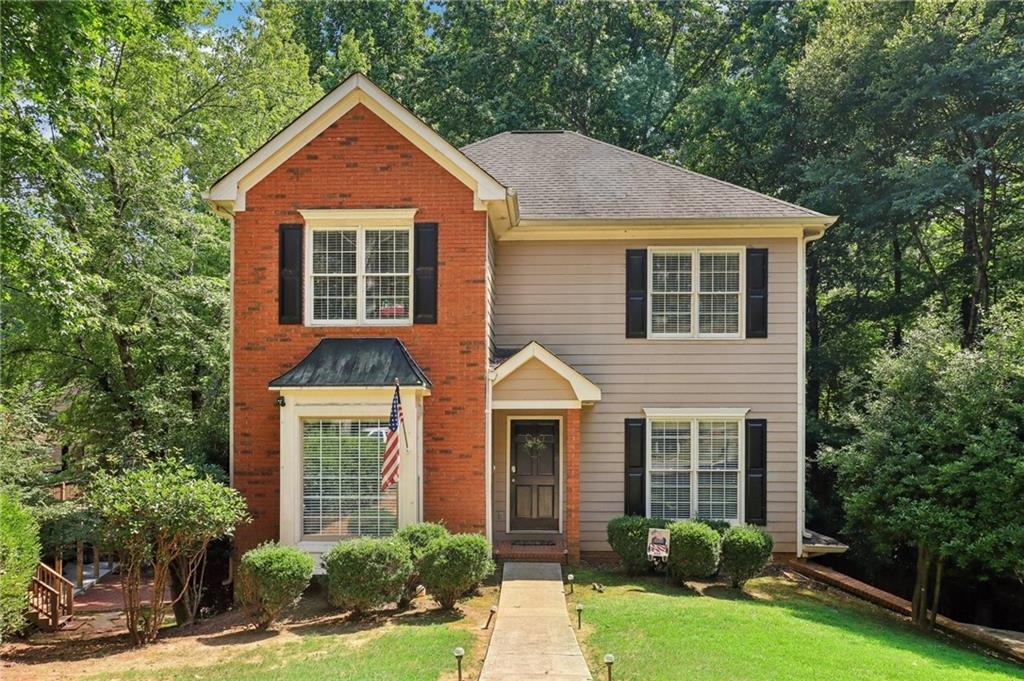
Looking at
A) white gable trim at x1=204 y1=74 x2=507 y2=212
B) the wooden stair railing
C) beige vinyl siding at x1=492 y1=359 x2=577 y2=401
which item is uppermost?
white gable trim at x1=204 y1=74 x2=507 y2=212

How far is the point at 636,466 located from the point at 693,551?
7.09 feet

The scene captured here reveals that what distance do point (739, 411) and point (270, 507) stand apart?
8.11 meters

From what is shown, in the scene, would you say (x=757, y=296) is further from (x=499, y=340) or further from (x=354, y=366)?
(x=354, y=366)

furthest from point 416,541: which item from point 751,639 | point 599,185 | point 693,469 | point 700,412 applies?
point 599,185

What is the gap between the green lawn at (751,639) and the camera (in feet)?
21.7

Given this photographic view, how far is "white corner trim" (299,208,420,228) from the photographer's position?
33.8 ft

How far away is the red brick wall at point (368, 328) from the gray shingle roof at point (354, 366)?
0.19 metres

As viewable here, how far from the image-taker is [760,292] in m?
11.7

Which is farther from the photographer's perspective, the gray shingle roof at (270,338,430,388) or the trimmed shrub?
the trimmed shrub

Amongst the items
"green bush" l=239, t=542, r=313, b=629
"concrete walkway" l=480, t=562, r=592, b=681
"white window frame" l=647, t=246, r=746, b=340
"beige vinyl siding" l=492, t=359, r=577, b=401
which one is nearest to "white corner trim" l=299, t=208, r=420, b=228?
"beige vinyl siding" l=492, t=359, r=577, b=401

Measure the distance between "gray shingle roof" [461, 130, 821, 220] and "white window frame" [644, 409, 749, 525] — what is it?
348 centimetres

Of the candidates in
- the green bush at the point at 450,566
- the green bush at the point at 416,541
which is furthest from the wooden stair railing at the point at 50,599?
the green bush at the point at 450,566

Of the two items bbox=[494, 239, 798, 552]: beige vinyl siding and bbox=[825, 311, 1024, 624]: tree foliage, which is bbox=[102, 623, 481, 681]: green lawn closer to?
bbox=[494, 239, 798, 552]: beige vinyl siding

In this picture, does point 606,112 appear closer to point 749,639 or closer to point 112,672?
point 749,639
